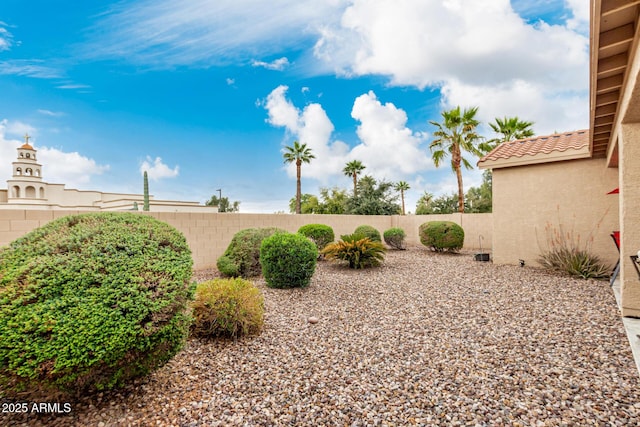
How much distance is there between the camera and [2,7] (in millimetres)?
7445

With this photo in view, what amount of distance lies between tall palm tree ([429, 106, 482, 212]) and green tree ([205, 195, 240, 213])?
78.7ft

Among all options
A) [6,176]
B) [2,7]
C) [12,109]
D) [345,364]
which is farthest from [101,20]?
[6,176]

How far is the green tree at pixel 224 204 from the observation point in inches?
1352

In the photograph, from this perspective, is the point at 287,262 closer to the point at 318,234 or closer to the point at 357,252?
the point at 357,252

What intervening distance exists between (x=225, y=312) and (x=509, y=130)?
681 inches

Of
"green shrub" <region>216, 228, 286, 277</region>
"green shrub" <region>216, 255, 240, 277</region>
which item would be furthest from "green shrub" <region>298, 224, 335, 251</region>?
"green shrub" <region>216, 255, 240, 277</region>

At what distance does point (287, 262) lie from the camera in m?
5.65

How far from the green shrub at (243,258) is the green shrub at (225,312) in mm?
3304

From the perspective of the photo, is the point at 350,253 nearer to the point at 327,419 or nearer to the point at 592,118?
the point at 592,118

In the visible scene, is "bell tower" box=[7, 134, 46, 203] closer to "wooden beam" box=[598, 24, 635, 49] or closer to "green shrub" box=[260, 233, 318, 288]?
"green shrub" box=[260, 233, 318, 288]

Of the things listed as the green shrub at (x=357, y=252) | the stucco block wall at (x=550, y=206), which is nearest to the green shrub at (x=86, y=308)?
the green shrub at (x=357, y=252)

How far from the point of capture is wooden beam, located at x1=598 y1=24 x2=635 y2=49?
290cm

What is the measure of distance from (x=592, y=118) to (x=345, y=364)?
16.5 feet

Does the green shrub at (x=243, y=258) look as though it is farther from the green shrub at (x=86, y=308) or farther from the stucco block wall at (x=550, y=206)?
the stucco block wall at (x=550, y=206)
